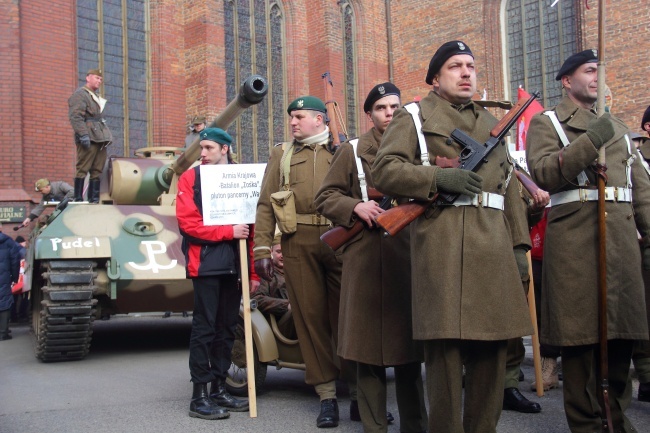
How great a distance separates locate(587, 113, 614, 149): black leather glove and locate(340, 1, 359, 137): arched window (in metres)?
19.6

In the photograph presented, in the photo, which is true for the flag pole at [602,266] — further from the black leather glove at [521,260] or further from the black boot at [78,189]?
the black boot at [78,189]

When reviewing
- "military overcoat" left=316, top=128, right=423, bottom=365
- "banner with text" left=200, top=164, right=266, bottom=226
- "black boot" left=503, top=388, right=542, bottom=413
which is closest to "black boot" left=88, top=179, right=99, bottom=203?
"banner with text" left=200, top=164, right=266, bottom=226

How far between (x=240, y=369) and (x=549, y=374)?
2.34 m

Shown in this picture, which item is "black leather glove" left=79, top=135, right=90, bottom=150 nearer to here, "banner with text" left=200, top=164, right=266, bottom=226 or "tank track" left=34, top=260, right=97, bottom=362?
"tank track" left=34, top=260, right=97, bottom=362

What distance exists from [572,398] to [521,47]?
19093 millimetres

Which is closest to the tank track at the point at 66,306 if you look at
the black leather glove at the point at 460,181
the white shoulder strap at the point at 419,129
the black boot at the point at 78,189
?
the black boot at the point at 78,189

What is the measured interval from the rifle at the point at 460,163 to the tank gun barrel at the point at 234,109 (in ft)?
10.3

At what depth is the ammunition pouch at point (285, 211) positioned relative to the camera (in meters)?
5.26

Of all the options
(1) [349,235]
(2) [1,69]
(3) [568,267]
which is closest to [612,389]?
(3) [568,267]

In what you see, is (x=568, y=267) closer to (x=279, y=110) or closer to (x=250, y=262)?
(x=250, y=262)

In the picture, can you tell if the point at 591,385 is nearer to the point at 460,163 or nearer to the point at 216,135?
the point at 460,163

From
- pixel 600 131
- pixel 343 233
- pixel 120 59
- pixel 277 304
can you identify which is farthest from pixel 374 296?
pixel 120 59

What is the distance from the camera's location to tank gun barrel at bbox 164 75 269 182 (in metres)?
7.74

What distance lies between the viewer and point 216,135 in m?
5.76
